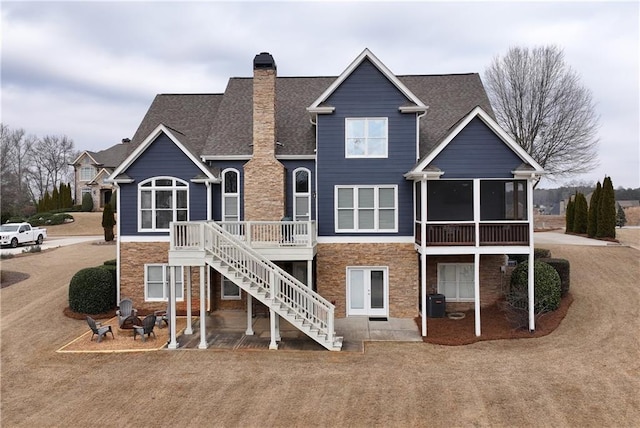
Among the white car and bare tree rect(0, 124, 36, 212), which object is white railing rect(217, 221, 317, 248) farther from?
bare tree rect(0, 124, 36, 212)

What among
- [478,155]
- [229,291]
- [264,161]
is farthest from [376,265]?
[229,291]

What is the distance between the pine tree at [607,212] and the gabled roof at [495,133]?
55.3 feet

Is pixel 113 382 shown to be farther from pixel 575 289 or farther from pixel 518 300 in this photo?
pixel 575 289

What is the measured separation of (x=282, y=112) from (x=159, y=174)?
666cm

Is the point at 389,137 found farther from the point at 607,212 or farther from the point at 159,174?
the point at 607,212

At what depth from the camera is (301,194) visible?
723 inches

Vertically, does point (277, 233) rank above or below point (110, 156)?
below

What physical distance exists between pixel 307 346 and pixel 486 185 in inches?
423

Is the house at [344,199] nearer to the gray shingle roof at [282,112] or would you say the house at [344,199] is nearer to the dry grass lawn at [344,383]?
the gray shingle roof at [282,112]

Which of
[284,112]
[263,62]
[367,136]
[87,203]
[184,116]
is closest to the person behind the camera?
[367,136]

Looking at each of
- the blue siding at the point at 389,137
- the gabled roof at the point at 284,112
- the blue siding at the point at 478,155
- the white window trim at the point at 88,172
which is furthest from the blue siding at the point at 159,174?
the white window trim at the point at 88,172

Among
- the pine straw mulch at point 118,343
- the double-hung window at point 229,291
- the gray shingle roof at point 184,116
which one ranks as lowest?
the pine straw mulch at point 118,343

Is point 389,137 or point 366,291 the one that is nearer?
point 389,137

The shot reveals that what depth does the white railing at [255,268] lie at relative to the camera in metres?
14.3
